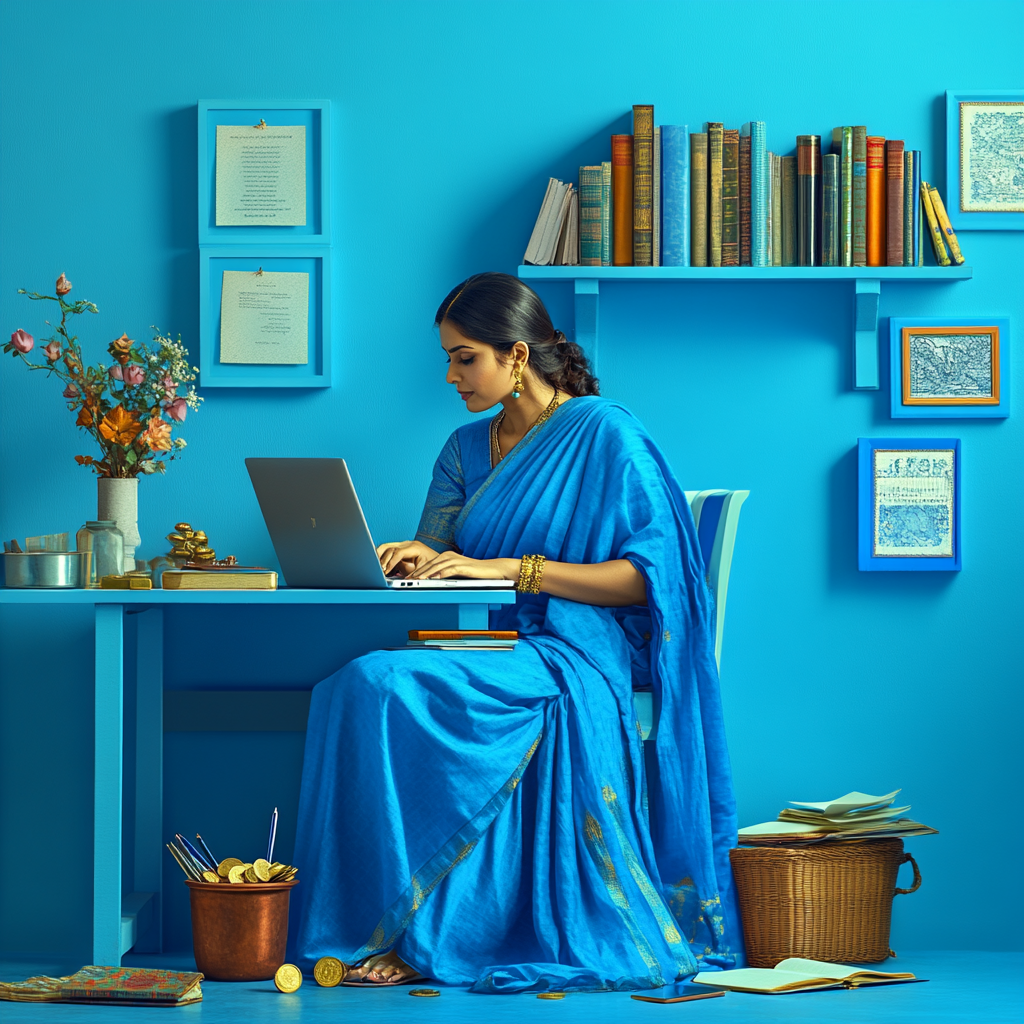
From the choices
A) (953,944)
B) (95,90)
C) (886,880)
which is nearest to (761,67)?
(95,90)

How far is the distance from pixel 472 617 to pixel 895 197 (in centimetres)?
146

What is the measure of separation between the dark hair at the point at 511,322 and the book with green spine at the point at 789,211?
56cm

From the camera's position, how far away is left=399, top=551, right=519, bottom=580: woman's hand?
2420 millimetres

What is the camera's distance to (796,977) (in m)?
2.28

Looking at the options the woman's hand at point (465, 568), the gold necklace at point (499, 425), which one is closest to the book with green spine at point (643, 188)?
the gold necklace at point (499, 425)

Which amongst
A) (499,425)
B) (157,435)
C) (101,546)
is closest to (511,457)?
(499,425)

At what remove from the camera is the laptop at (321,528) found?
2266mm

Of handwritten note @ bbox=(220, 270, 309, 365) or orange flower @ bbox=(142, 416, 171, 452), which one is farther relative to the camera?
handwritten note @ bbox=(220, 270, 309, 365)

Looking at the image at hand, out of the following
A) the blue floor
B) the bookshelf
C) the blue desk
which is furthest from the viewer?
the bookshelf

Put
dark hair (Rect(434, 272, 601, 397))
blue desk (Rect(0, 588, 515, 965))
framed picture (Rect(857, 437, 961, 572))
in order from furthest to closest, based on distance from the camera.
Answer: framed picture (Rect(857, 437, 961, 572)), dark hair (Rect(434, 272, 601, 397)), blue desk (Rect(0, 588, 515, 965))

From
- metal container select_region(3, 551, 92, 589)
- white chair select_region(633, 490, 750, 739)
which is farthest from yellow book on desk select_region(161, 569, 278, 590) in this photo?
white chair select_region(633, 490, 750, 739)

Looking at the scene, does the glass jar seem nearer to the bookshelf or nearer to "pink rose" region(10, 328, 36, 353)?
"pink rose" region(10, 328, 36, 353)

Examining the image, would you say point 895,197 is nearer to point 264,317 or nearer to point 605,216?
point 605,216

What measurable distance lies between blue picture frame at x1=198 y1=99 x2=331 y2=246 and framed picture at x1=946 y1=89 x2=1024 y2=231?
1.50m
